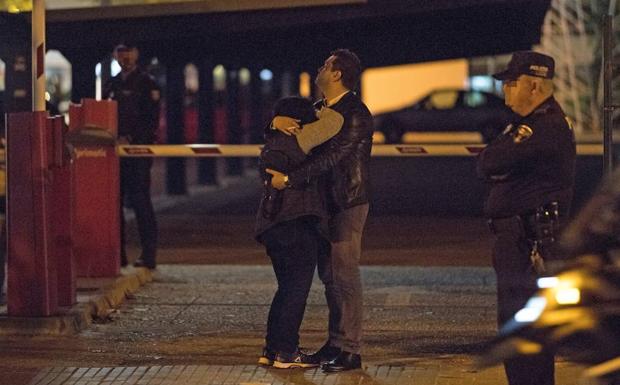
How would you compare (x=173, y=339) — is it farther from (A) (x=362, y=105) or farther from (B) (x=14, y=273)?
(A) (x=362, y=105)

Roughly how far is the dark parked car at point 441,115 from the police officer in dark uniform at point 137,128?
91.5 feet

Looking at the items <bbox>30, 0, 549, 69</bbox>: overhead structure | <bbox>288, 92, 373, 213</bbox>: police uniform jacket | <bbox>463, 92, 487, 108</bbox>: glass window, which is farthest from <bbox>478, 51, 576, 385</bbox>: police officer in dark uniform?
<bbox>463, 92, 487, 108</bbox>: glass window

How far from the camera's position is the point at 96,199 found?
11.8 m

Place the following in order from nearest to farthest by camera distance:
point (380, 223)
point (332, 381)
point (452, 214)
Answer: point (332, 381) → point (380, 223) → point (452, 214)

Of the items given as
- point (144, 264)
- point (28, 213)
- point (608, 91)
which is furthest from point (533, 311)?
point (144, 264)

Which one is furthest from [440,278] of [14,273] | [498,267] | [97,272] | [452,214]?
[452,214]

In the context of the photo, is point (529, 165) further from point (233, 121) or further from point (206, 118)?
point (233, 121)

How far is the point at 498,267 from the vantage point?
7.07 meters

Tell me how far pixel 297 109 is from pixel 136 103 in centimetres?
445

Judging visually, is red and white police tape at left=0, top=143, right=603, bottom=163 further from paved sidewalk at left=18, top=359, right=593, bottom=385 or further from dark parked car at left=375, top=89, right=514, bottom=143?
dark parked car at left=375, top=89, right=514, bottom=143

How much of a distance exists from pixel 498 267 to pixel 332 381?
1.58 m

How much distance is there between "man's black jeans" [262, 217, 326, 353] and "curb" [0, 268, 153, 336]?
5.94ft

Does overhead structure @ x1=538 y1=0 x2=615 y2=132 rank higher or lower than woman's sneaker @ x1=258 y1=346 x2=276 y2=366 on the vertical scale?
higher

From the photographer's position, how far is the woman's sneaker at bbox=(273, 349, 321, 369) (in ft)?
27.9
